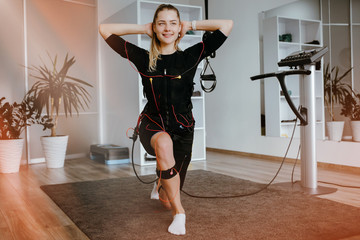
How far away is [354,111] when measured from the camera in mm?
3594

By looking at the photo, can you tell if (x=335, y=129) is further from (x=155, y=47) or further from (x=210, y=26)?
(x=155, y=47)

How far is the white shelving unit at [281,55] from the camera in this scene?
13.5 feet

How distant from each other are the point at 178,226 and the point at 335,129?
8.25 ft

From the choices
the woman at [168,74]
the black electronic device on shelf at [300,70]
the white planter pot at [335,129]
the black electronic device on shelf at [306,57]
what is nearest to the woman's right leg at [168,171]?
the woman at [168,74]

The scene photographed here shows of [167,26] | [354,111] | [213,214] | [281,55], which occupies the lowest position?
[213,214]

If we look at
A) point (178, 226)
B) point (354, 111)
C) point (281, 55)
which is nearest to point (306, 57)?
point (354, 111)

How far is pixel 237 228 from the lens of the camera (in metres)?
1.92

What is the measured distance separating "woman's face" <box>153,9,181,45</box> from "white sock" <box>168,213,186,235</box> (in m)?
0.91

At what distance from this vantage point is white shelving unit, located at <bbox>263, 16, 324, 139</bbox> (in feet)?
13.5

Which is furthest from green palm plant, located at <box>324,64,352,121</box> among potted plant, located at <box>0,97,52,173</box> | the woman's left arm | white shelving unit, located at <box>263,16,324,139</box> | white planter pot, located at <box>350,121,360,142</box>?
potted plant, located at <box>0,97,52,173</box>

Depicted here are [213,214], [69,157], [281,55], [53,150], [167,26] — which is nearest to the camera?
[167,26]

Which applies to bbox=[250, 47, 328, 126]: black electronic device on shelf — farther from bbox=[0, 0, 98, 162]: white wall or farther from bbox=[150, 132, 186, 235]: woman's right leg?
bbox=[0, 0, 98, 162]: white wall

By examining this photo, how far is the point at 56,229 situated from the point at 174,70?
3.46 ft

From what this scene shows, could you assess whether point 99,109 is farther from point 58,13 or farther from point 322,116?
point 322,116
